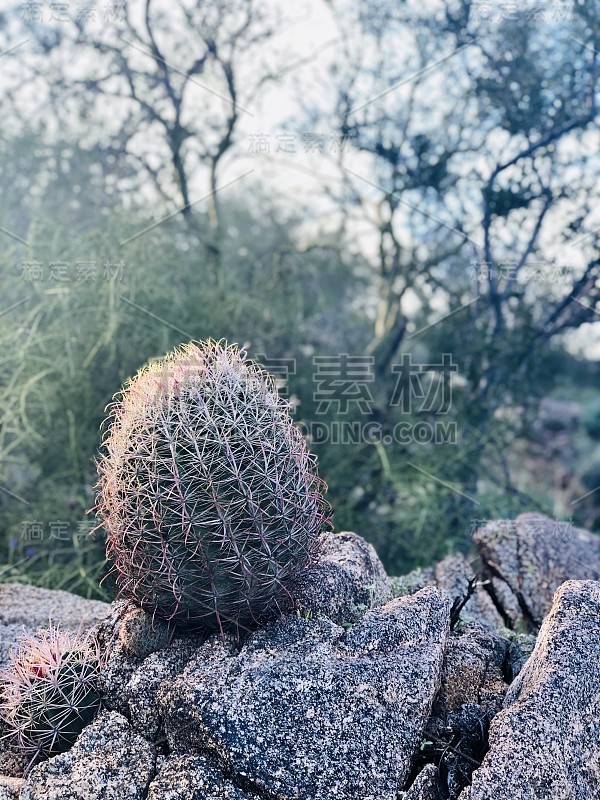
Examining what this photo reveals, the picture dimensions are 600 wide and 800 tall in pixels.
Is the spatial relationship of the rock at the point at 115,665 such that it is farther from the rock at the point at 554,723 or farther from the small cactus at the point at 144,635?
the rock at the point at 554,723

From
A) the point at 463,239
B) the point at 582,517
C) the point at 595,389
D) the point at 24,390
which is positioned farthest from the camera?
the point at 595,389

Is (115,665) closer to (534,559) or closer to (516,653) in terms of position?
(516,653)

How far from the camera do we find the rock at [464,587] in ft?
11.7

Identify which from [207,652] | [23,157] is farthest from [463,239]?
[207,652]

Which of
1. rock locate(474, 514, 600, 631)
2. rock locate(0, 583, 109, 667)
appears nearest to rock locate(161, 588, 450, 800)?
rock locate(0, 583, 109, 667)

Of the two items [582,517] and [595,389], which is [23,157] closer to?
[582,517]

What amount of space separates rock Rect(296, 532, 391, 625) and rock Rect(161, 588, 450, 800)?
13 centimetres

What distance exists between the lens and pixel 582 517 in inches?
270

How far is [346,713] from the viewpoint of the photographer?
2.29 m

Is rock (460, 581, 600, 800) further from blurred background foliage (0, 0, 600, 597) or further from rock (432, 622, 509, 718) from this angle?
blurred background foliage (0, 0, 600, 597)

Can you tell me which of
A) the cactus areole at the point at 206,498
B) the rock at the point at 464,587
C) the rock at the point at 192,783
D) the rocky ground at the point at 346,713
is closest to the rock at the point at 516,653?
the rocky ground at the point at 346,713

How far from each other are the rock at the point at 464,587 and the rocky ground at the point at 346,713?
71 cm

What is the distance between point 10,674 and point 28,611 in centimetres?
89

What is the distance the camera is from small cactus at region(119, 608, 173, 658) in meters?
2.61
